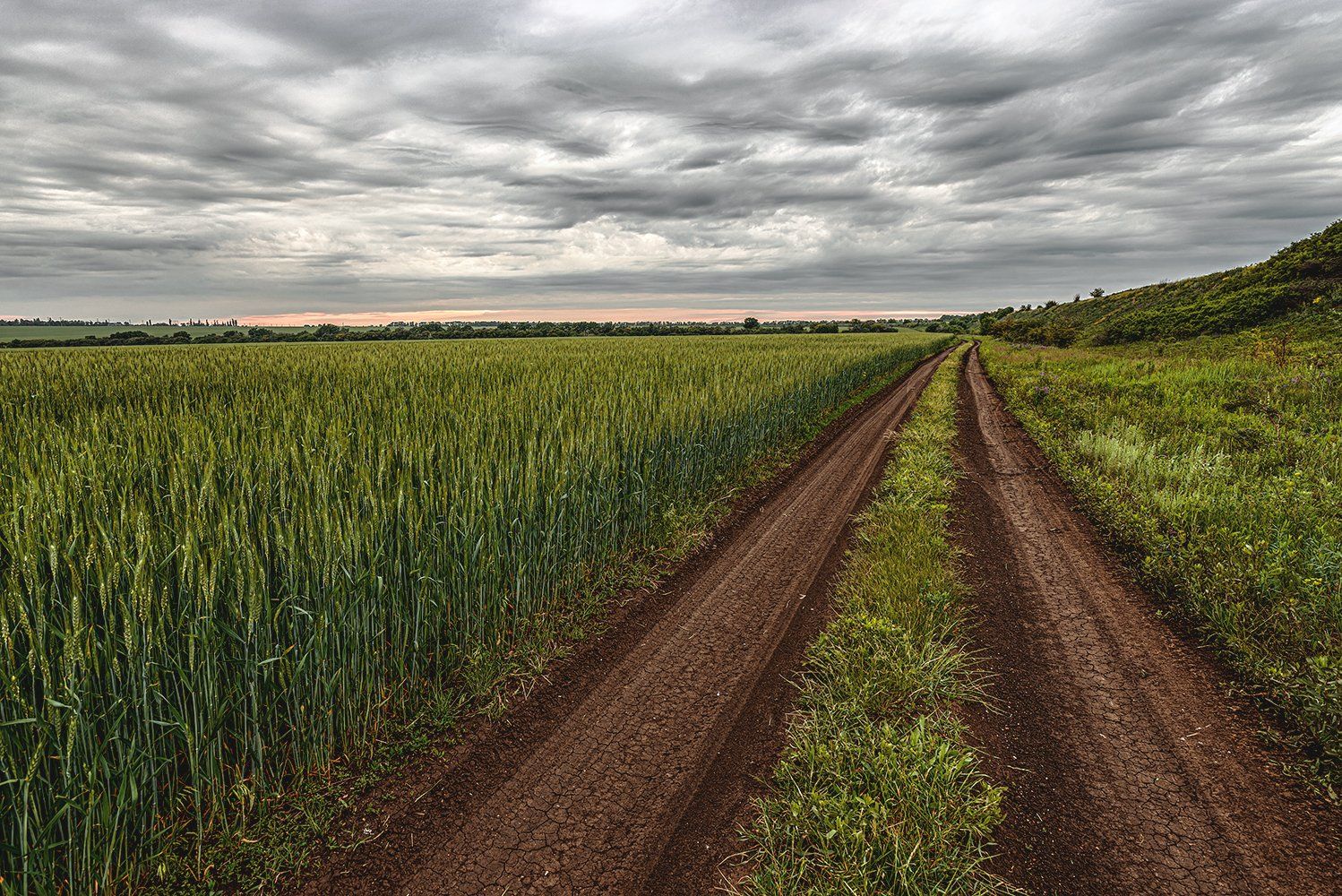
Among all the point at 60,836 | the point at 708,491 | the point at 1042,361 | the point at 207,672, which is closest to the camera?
the point at 60,836

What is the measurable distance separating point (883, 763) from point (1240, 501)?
24.8ft

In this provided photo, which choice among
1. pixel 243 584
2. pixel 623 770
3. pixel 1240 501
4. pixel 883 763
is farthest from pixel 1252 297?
pixel 243 584

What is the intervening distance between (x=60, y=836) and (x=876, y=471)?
35.7 ft

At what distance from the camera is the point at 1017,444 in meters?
14.0

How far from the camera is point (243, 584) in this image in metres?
3.21

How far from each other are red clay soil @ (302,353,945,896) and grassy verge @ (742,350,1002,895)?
0.25 meters

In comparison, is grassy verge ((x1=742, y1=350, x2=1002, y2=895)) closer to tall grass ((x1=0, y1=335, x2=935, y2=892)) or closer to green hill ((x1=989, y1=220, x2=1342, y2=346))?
tall grass ((x1=0, y1=335, x2=935, y2=892))

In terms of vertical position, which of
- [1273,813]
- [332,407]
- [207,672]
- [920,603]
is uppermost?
[332,407]

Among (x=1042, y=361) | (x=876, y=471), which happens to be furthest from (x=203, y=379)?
(x=1042, y=361)

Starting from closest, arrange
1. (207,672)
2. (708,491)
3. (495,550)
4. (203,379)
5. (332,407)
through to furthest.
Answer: (207,672)
(495,550)
(332,407)
(708,491)
(203,379)

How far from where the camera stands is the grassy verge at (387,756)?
2.99 m

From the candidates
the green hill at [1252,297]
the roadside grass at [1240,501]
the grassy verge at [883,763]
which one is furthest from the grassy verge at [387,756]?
the green hill at [1252,297]

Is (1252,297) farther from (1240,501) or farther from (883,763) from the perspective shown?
(883,763)

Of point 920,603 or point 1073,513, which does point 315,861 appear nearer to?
point 920,603
